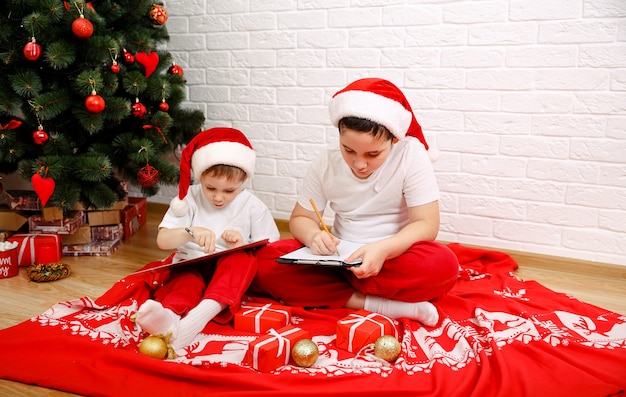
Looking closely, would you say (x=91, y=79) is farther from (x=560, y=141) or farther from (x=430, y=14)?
(x=560, y=141)

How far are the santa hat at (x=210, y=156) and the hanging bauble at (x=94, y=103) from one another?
1.39 ft

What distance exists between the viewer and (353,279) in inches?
61.1

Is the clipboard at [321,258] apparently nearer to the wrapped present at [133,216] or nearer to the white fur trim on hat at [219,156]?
the white fur trim on hat at [219,156]

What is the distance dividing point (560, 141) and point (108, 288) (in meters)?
1.63

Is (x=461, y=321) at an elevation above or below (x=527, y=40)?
below

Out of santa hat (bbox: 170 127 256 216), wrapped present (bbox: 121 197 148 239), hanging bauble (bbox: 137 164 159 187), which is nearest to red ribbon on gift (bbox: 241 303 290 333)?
santa hat (bbox: 170 127 256 216)

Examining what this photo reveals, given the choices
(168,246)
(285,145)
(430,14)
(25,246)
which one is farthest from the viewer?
(285,145)

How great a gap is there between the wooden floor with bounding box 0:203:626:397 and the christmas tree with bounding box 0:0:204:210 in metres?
0.22

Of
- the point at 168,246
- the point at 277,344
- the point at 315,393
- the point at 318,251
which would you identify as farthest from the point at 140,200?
the point at 315,393

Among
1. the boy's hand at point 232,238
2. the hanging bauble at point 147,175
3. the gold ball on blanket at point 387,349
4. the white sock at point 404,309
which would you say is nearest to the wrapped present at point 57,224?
the hanging bauble at point 147,175

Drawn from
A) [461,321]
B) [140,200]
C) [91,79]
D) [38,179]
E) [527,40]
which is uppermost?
[527,40]

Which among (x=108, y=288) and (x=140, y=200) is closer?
(x=108, y=288)

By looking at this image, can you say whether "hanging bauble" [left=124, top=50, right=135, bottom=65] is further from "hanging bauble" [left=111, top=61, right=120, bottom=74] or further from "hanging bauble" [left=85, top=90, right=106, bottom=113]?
"hanging bauble" [left=85, top=90, right=106, bottom=113]

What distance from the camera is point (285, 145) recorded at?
2465 millimetres
